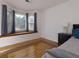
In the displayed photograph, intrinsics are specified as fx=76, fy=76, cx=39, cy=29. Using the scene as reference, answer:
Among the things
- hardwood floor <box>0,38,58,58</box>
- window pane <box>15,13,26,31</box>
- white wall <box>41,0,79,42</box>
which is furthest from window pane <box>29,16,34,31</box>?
hardwood floor <box>0,38,58,58</box>

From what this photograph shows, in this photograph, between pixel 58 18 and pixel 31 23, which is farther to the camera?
pixel 31 23

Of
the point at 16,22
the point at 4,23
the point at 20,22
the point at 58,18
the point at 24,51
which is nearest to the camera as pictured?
the point at 24,51

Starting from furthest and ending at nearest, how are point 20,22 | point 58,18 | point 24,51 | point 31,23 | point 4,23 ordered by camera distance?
point 31,23
point 20,22
point 58,18
point 4,23
point 24,51

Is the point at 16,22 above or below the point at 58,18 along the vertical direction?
below

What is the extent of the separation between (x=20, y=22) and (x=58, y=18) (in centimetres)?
210

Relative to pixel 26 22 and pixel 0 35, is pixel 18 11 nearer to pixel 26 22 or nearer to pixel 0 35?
pixel 26 22

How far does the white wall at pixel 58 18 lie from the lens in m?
3.30

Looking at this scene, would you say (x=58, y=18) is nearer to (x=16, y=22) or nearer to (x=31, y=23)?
(x=31, y=23)

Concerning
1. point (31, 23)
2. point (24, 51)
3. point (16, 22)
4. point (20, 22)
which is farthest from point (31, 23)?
point (24, 51)

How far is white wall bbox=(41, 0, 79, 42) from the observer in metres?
3.30

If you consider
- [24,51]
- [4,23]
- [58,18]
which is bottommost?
[24,51]

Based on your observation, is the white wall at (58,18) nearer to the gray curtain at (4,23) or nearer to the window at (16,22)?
the window at (16,22)

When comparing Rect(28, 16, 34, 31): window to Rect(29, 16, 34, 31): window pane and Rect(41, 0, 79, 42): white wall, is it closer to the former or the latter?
Rect(29, 16, 34, 31): window pane

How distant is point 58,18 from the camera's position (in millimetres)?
3893
